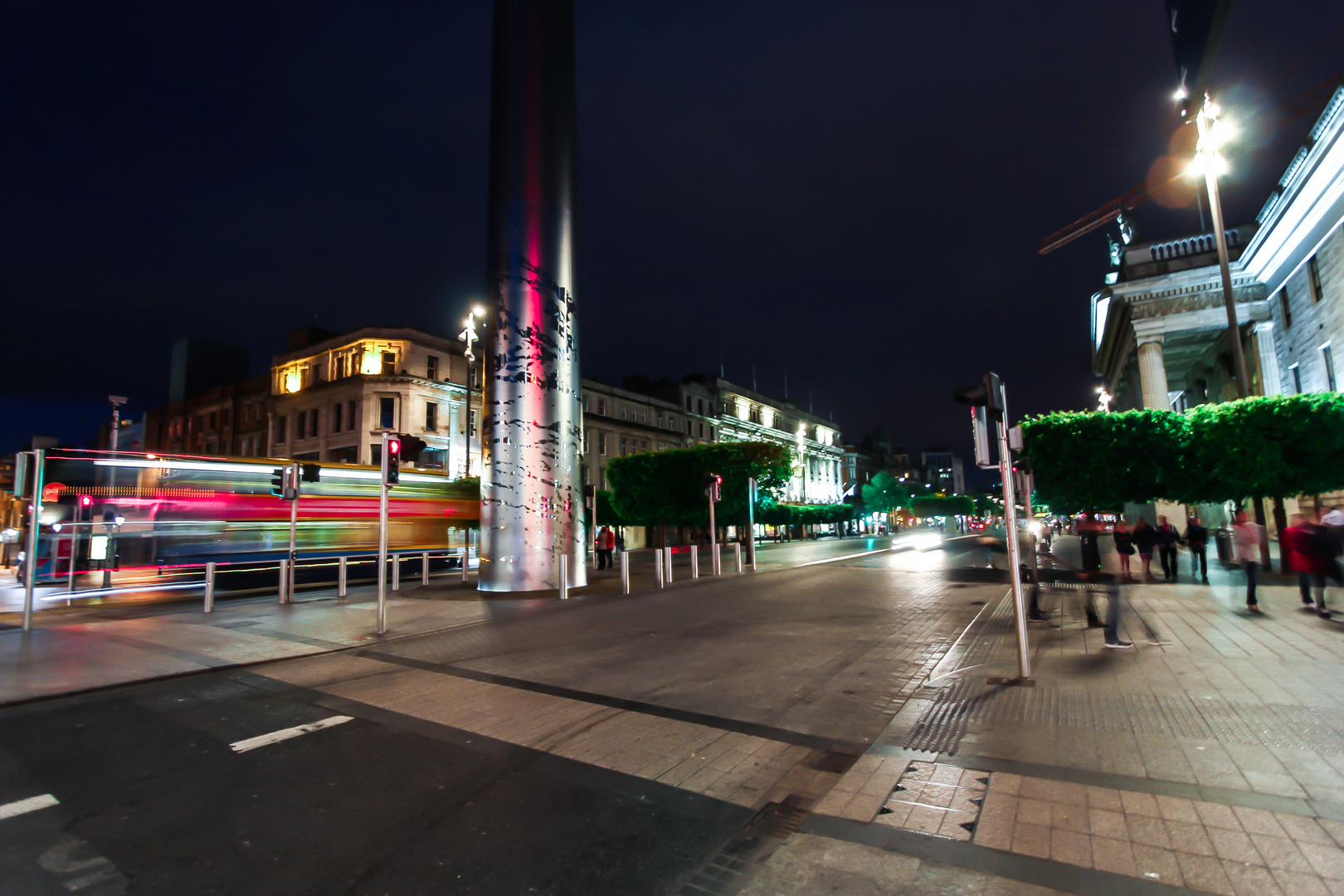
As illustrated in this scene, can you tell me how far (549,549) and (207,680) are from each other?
1036 cm

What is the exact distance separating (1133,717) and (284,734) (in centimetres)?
749

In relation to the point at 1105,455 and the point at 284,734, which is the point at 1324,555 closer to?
the point at 1105,455

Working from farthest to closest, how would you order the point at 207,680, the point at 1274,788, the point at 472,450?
the point at 472,450
the point at 207,680
the point at 1274,788

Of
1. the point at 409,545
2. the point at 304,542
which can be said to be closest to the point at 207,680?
the point at 304,542

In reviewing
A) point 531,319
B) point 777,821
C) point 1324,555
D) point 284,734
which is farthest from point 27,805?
point 1324,555

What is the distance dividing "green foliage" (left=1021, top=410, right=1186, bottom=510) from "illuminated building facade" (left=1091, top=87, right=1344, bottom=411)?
10518mm

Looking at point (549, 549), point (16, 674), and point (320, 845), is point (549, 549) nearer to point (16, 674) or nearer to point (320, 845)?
point (16, 674)

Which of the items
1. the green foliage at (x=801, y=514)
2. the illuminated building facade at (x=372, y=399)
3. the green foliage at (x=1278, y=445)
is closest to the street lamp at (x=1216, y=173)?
the green foliage at (x=1278, y=445)

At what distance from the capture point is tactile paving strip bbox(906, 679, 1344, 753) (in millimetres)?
5125

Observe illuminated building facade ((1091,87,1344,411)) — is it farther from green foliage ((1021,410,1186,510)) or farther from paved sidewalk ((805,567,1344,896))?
paved sidewalk ((805,567,1344,896))

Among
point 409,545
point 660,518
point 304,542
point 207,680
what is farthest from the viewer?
point 660,518

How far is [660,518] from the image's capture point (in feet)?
130

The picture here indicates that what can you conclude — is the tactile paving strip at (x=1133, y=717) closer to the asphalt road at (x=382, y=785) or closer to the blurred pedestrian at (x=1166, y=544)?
the asphalt road at (x=382, y=785)

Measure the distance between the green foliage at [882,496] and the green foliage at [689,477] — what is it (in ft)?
195
